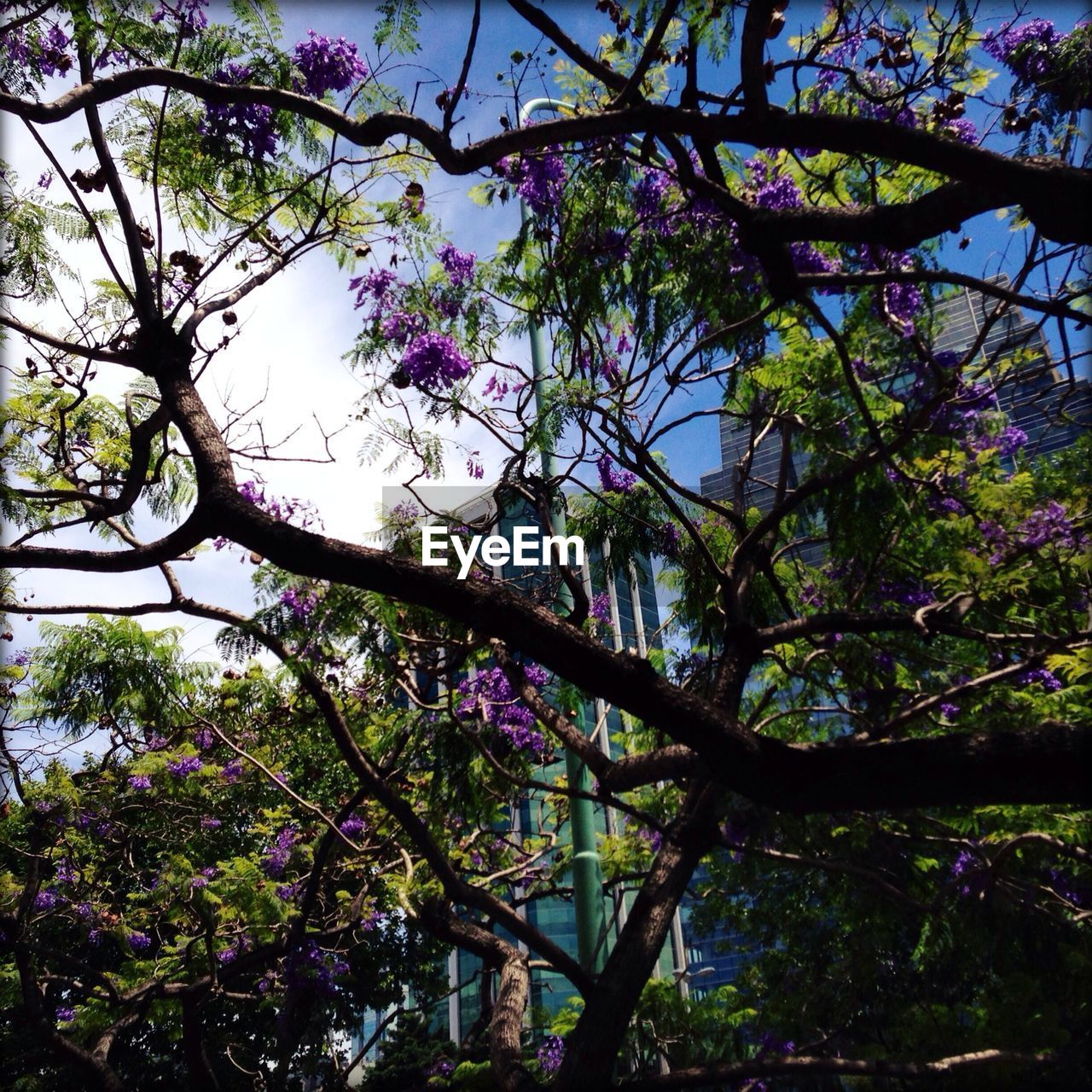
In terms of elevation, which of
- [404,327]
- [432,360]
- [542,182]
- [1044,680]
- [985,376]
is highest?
[542,182]

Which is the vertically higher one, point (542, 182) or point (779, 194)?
point (542, 182)

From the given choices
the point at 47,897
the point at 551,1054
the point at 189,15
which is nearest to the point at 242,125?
the point at 189,15

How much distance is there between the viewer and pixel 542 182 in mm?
5191

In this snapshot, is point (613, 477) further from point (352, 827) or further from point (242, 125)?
point (352, 827)

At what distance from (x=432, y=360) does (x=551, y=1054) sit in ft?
14.7

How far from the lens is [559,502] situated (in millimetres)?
5523

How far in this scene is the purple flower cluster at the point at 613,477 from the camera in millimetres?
5602

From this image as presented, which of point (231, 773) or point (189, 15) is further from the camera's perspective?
point (231, 773)

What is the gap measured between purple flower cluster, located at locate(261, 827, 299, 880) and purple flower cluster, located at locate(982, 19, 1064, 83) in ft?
23.0

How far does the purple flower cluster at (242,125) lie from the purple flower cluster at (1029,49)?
3.66 meters

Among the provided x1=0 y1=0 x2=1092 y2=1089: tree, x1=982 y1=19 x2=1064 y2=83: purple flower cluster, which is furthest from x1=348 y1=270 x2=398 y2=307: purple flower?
x1=982 y1=19 x2=1064 y2=83: purple flower cluster

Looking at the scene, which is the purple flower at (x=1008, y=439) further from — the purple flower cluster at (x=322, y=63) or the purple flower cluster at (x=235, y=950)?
the purple flower cluster at (x=235, y=950)

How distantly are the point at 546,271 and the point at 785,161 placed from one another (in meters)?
1.40

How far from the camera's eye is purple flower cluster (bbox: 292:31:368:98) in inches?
185
